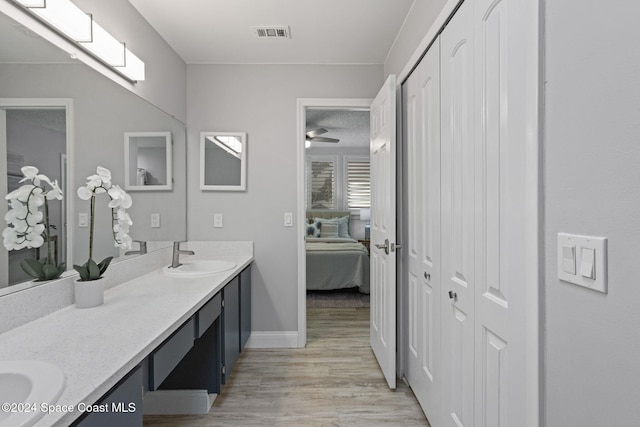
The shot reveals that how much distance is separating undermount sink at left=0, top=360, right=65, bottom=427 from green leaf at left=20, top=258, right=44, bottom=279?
513 millimetres

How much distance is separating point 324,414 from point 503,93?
6.08ft

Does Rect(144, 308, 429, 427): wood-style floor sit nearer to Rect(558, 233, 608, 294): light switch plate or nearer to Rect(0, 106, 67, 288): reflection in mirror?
Rect(0, 106, 67, 288): reflection in mirror

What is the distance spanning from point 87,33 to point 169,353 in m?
1.49

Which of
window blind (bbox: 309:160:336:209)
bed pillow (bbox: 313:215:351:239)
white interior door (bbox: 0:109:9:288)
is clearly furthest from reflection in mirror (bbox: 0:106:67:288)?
window blind (bbox: 309:160:336:209)

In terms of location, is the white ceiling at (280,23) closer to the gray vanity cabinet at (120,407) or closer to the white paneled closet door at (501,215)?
the white paneled closet door at (501,215)

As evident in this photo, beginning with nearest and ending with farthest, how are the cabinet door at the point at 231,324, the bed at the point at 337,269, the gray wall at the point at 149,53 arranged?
the gray wall at the point at 149,53
the cabinet door at the point at 231,324
the bed at the point at 337,269

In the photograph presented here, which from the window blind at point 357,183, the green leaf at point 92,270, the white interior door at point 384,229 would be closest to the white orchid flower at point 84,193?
the green leaf at point 92,270

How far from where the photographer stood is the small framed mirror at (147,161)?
193 cm

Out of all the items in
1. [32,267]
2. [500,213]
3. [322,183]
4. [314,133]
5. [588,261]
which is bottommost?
[32,267]

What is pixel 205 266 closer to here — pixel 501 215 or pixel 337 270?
pixel 501 215

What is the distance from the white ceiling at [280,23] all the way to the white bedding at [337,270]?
8.21ft

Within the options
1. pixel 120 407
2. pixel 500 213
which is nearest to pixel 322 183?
pixel 500 213

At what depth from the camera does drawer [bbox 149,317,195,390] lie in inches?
43.8

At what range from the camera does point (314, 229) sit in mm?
5898
